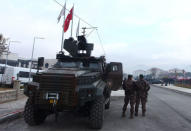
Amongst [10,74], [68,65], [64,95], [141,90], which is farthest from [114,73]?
[10,74]

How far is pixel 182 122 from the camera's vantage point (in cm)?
676

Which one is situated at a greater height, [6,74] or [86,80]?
[6,74]

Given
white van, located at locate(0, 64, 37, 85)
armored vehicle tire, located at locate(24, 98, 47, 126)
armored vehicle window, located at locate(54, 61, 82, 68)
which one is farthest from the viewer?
white van, located at locate(0, 64, 37, 85)

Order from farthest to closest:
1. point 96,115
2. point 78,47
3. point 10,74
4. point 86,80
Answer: point 10,74, point 78,47, point 86,80, point 96,115

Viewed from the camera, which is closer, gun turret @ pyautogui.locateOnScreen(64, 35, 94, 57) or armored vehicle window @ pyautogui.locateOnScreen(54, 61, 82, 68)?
armored vehicle window @ pyautogui.locateOnScreen(54, 61, 82, 68)

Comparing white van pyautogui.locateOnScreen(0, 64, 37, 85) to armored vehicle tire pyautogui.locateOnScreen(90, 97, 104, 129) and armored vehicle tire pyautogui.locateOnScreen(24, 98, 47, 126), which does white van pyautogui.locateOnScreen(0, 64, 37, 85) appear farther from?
armored vehicle tire pyautogui.locateOnScreen(90, 97, 104, 129)

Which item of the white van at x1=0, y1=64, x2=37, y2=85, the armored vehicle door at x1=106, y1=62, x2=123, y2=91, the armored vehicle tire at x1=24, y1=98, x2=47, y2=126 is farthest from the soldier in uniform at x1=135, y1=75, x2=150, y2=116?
the white van at x1=0, y1=64, x2=37, y2=85

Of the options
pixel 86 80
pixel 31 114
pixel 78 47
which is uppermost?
pixel 78 47

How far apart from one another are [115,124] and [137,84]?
2241 millimetres

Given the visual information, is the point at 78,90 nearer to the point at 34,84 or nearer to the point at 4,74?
the point at 34,84

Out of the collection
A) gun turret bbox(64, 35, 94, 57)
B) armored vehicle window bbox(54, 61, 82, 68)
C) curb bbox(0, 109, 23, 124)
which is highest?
gun turret bbox(64, 35, 94, 57)

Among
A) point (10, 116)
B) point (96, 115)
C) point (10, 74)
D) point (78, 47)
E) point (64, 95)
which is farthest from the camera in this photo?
point (10, 74)

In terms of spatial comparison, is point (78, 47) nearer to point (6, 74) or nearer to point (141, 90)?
point (141, 90)

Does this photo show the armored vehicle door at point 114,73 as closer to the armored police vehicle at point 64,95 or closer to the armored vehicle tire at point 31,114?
the armored police vehicle at point 64,95
